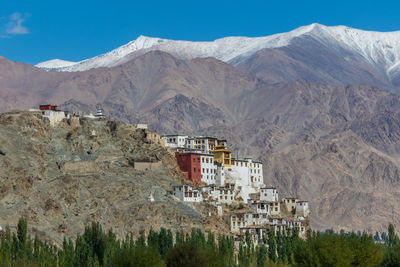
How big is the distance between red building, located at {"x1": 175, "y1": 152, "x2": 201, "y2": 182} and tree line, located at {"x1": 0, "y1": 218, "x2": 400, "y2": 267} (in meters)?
30.9

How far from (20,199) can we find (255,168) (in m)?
66.2

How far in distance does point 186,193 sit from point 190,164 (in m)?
13.9

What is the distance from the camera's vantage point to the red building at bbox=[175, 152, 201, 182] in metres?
172

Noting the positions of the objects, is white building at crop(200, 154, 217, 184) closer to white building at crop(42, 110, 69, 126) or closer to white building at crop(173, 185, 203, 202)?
white building at crop(173, 185, 203, 202)

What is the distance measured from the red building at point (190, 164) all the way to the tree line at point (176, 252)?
30.9m

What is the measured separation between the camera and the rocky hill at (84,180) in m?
144

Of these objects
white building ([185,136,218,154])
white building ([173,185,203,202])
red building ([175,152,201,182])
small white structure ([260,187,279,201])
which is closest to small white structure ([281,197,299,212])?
small white structure ([260,187,279,201])

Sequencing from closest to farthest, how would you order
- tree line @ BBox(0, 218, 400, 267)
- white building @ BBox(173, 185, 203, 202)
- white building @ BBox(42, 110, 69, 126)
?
tree line @ BBox(0, 218, 400, 267)
white building @ BBox(173, 185, 203, 202)
white building @ BBox(42, 110, 69, 126)

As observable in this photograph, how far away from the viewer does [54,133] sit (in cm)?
16688

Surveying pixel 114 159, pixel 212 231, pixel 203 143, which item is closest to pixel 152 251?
pixel 212 231

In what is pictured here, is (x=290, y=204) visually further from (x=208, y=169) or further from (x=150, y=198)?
(x=150, y=198)

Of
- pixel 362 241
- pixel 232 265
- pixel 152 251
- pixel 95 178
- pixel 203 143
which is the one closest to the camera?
pixel 152 251

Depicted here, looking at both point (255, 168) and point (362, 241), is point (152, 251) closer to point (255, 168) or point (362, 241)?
point (362, 241)

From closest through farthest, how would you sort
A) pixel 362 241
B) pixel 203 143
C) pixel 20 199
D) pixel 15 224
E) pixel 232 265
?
pixel 362 241
pixel 232 265
pixel 15 224
pixel 20 199
pixel 203 143
